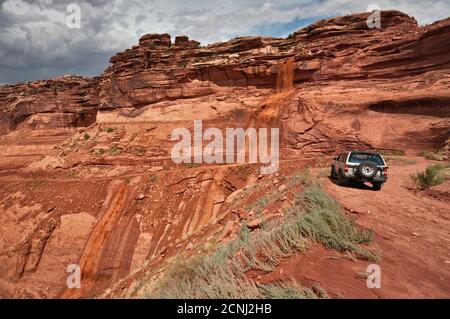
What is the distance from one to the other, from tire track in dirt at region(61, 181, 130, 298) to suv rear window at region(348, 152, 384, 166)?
10.6 metres

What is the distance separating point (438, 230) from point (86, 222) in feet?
48.3

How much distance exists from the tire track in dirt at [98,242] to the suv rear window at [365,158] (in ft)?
34.7

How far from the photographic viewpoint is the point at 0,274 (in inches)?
596

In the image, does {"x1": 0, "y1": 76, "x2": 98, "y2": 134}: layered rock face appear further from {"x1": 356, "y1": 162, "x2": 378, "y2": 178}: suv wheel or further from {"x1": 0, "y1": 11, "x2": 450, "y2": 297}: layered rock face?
{"x1": 356, "y1": 162, "x2": 378, "y2": 178}: suv wheel

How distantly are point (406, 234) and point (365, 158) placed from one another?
4127mm

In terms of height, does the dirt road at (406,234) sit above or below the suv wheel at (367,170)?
below

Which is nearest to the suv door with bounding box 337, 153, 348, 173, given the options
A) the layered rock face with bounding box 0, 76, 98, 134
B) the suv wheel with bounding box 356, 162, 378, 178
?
the suv wheel with bounding box 356, 162, 378, 178

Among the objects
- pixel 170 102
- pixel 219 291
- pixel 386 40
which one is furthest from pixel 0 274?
pixel 386 40

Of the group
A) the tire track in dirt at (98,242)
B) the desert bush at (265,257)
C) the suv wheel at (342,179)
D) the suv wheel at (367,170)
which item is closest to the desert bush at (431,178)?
the suv wheel at (367,170)

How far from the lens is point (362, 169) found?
9422 millimetres

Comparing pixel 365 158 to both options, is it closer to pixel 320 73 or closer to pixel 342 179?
pixel 342 179

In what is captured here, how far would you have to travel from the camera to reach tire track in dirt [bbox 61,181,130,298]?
13906 mm

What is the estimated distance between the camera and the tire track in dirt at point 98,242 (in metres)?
13.9

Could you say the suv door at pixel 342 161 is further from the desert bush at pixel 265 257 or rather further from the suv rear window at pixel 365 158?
the desert bush at pixel 265 257
